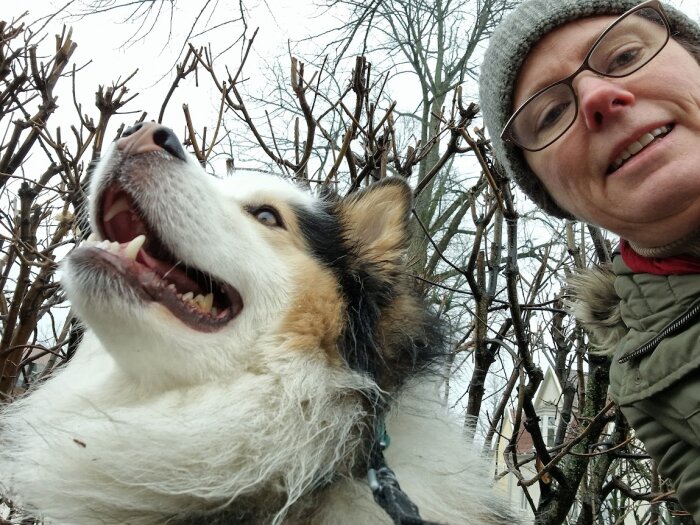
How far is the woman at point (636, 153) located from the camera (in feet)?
6.09

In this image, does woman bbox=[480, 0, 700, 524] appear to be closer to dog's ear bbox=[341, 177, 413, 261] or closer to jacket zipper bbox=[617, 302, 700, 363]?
jacket zipper bbox=[617, 302, 700, 363]

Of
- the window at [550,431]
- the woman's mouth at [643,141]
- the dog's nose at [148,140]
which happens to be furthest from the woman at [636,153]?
the window at [550,431]

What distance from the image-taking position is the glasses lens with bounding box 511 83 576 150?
82.9 inches

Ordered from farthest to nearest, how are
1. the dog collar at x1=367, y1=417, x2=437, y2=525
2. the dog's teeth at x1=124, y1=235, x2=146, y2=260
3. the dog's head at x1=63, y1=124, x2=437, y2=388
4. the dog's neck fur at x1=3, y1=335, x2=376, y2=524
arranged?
the dog's teeth at x1=124, y1=235, x2=146, y2=260 < the dog's head at x1=63, y1=124, x2=437, y2=388 < the dog's neck fur at x1=3, y1=335, x2=376, y2=524 < the dog collar at x1=367, y1=417, x2=437, y2=525

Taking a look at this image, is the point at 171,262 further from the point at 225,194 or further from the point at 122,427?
the point at 122,427

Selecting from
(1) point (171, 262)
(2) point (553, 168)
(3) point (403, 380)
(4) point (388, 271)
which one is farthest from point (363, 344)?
(2) point (553, 168)

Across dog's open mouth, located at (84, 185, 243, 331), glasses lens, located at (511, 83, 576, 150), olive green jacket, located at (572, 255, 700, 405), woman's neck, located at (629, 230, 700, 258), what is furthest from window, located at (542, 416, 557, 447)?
dog's open mouth, located at (84, 185, 243, 331)

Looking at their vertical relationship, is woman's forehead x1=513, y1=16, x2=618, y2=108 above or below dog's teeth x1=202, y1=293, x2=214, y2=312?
above

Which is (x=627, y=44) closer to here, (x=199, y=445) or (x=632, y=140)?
(x=632, y=140)

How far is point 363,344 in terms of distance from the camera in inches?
84.9

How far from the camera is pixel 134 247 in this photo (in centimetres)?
209

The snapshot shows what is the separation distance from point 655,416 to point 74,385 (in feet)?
6.86

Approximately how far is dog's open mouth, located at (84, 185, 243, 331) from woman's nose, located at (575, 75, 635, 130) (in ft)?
4.44

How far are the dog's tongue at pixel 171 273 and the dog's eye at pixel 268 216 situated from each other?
1.46 ft
